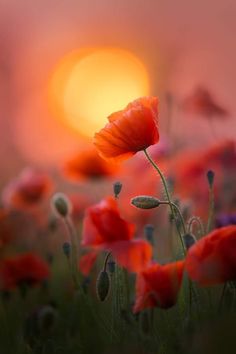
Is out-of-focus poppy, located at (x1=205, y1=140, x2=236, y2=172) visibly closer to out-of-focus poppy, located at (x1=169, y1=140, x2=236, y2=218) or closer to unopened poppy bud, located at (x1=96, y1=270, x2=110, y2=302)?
out-of-focus poppy, located at (x1=169, y1=140, x2=236, y2=218)

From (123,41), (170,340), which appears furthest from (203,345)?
(123,41)

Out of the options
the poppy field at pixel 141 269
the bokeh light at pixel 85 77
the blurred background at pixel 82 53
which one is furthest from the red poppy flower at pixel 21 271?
the bokeh light at pixel 85 77

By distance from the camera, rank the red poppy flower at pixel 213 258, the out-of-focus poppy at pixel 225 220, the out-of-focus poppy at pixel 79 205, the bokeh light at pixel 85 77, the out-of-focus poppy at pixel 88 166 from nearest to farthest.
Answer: the red poppy flower at pixel 213 258 → the out-of-focus poppy at pixel 225 220 → the out-of-focus poppy at pixel 79 205 → the out-of-focus poppy at pixel 88 166 → the bokeh light at pixel 85 77

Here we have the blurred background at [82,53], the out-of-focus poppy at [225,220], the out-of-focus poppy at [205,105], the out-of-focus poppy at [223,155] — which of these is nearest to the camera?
the out-of-focus poppy at [225,220]

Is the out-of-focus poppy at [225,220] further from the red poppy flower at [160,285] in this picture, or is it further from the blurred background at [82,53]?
the blurred background at [82,53]

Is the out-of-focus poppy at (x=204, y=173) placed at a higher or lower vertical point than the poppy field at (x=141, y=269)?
higher

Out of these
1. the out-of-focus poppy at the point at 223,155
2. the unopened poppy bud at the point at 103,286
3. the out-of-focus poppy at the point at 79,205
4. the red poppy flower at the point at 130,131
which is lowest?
the unopened poppy bud at the point at 103,286

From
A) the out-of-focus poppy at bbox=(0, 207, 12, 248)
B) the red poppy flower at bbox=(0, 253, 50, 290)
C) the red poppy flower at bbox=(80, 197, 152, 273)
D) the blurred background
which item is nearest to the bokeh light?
the blurred background
